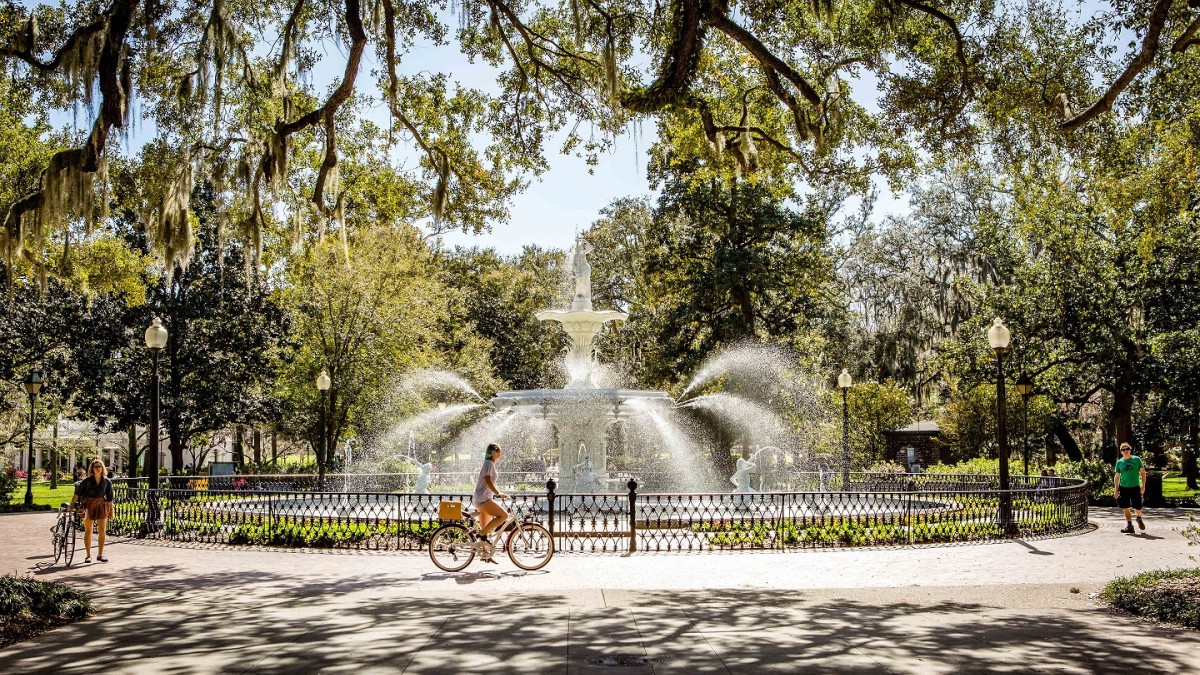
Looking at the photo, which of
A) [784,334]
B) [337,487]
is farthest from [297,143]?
[784,334]

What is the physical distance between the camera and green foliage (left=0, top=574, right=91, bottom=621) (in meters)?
8.49

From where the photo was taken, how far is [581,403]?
20328 mm

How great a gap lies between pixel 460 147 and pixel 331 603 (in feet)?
32.5

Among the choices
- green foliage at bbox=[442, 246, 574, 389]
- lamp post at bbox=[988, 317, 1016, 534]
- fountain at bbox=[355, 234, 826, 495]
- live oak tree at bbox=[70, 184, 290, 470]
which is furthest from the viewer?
green foliage at bbox=[442, 246, 574, 389]

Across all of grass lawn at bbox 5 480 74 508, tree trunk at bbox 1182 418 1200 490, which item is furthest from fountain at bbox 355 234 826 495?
tree trunk at bbox 1182 418 1200 490

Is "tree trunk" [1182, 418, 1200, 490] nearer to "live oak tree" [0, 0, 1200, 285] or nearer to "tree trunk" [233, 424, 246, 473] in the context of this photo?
"live oak tree" [0, 0, 1200, 285]

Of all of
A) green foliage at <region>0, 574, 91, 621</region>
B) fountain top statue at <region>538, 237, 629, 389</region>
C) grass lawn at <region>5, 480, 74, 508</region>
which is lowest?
grass lawn at <region>5, 480, 74, 508</region>

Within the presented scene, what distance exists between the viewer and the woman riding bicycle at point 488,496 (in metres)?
12.4

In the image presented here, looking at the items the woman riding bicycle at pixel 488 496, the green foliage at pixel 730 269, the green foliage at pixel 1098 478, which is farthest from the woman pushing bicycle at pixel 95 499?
the green foliage at pixel 730 269

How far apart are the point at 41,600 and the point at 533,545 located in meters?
5.88

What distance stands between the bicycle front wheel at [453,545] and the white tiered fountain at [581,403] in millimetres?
7011

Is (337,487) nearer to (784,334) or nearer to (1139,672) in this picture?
(784,334)

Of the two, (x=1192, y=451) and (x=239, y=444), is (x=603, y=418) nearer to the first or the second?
(x=1192, y=451)

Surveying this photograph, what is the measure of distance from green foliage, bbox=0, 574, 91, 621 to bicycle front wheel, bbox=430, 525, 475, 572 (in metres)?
4.34
